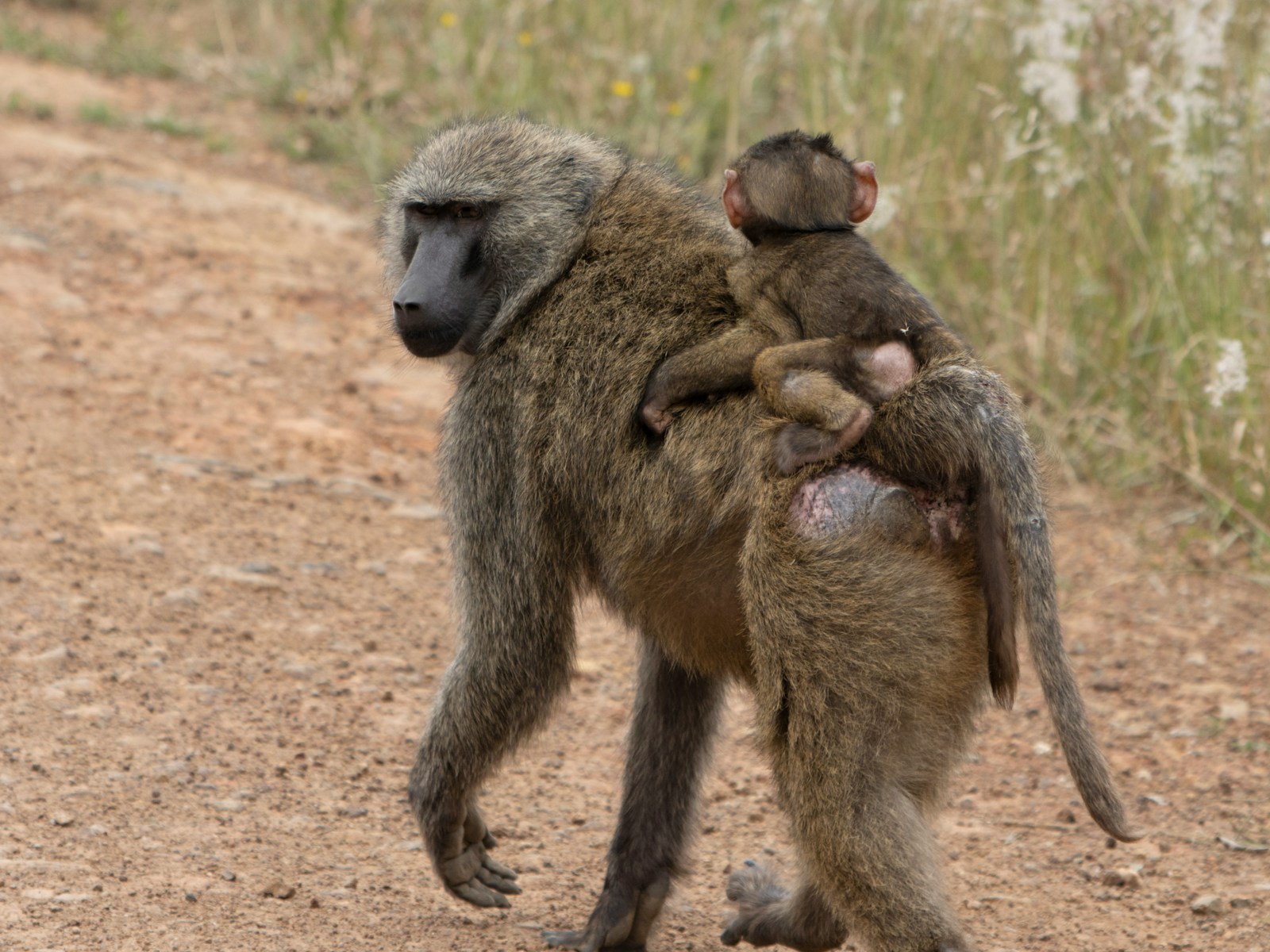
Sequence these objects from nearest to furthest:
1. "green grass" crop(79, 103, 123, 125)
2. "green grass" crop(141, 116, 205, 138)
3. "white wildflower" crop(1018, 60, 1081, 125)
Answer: "white wildflower" crop(1018, 60, 1081, 125) → "green grass" crop(79, 103, 123, 125) → "green grass" crop(141, 116, 205, 138)

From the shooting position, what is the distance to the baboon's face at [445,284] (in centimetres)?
349

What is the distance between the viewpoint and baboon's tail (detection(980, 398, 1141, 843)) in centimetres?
273

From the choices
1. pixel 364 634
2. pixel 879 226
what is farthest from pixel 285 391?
pixel 879 226

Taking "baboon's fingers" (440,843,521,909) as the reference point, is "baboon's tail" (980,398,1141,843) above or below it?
above

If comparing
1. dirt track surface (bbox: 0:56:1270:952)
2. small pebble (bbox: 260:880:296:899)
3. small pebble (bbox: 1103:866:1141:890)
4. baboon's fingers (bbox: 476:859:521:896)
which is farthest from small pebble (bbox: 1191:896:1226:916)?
small pebble (bbox: 260:880:296:899)

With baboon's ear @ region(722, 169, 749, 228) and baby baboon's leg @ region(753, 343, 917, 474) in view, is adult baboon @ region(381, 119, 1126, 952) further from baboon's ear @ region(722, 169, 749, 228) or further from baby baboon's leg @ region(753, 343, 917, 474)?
baboon's ear @ region(722, 169, 749, 228)

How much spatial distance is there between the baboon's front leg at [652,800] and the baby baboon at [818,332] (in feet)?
2.79

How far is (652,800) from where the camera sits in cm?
367

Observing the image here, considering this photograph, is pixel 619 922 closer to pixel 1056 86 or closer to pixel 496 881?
pixel 496 881

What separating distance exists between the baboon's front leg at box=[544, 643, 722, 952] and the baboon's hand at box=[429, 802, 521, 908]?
6.7 inches

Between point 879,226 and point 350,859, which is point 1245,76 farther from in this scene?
point 350,859

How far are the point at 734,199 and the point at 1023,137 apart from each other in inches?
125

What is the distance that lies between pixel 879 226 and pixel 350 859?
356 cm

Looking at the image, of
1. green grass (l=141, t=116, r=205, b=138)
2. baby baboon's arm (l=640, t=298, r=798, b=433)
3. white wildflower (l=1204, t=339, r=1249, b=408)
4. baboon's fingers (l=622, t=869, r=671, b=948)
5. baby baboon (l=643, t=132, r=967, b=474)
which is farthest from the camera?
green grass (l=141, t=116, r=205, b=138)
